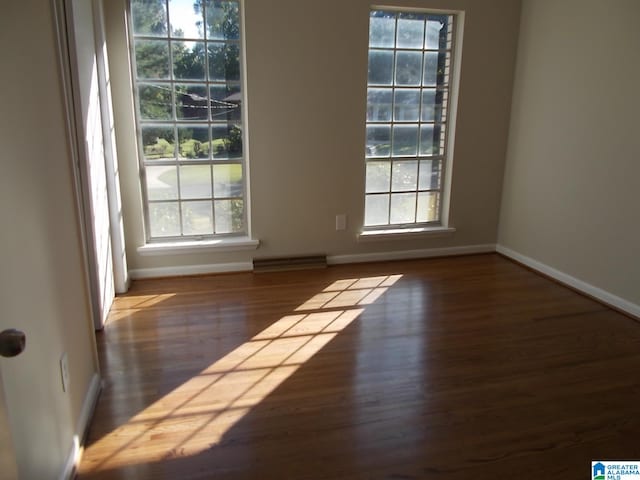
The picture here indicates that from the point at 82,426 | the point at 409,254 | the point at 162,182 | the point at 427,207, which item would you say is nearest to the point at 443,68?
the point at 427,207

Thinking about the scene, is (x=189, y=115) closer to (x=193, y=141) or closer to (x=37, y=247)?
(x=193, y=141)

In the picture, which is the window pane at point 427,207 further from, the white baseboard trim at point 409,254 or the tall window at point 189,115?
the tall window at point 189,115

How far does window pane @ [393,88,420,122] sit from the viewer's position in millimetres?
4258

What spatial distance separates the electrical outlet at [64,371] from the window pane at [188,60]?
258 cm

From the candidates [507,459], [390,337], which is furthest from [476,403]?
[390,337]

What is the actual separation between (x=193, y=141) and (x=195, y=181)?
1.07 feet

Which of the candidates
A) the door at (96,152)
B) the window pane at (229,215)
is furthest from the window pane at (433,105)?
the door at (96,152)

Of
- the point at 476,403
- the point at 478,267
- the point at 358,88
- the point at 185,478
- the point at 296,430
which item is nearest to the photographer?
the point at 185,478

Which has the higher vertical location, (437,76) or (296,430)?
(437,76)

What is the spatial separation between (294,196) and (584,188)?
2298 mm

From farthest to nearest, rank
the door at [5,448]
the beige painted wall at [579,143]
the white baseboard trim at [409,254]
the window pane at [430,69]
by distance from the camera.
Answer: the white baseboard trim at [409,254] < the window pane at [430,69] < the beige painted wall at [579,143] < the door at [5,448]

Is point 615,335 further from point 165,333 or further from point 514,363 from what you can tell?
point 165,333

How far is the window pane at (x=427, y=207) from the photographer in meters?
4.54

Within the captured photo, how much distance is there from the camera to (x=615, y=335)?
2.99 m
